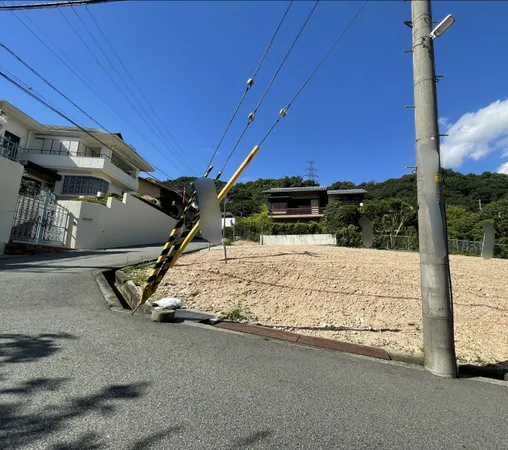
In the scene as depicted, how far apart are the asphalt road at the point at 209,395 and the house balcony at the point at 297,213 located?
31.5m

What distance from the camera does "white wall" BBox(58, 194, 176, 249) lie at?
43.3 feet

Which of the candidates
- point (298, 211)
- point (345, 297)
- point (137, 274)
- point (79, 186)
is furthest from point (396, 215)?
point (79, 186)

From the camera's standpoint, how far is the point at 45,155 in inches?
854

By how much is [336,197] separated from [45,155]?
96.9 feet

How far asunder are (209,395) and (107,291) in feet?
13.1

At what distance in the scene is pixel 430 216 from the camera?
3.60 meters

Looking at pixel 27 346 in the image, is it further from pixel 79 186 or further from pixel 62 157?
pixel 62 157

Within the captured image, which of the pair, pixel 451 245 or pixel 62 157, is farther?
pixel 62 157

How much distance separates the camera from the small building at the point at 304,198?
35531 mm

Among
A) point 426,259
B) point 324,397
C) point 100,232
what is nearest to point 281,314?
point 426,259

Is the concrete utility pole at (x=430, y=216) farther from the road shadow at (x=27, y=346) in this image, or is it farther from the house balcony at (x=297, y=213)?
the house balcony at (x=297, y=213)

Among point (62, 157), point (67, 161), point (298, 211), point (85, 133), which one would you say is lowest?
point (298, 211)

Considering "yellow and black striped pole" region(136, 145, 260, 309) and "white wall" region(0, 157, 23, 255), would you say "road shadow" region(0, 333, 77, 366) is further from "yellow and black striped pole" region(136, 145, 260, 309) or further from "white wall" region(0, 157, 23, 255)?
"white wall" region(0, 157, 23, 255)

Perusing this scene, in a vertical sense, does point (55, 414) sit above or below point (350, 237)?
below
